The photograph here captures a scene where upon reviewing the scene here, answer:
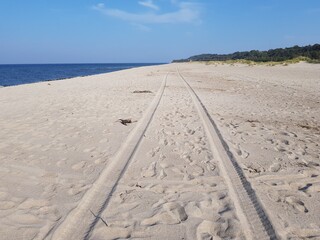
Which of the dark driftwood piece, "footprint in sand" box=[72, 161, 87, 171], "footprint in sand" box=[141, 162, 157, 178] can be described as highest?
"footprint in sand" box=[72, 161, 87, 171]

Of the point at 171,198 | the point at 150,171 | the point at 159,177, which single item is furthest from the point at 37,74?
the point at 171,198

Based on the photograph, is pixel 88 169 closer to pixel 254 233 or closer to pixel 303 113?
pixel 254 233

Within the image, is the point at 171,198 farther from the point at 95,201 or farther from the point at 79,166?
the point at 79,166

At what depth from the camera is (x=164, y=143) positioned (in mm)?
5887

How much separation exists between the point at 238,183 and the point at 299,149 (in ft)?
7.27

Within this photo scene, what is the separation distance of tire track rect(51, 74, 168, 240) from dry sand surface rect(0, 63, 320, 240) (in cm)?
1

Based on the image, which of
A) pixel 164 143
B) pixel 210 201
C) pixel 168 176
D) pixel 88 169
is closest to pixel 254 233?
pixel 210 201

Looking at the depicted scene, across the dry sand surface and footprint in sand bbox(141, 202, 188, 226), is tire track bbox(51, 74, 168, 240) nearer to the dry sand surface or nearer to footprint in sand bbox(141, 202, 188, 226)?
the dry sand surface

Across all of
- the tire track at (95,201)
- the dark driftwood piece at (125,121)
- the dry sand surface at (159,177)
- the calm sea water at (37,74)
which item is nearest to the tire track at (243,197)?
the dry sand surface at (159,177)

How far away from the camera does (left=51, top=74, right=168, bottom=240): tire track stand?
294 centimetres

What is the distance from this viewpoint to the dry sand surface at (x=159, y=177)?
305 cm

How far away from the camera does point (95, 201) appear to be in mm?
3525

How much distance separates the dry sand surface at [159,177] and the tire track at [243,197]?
11mm

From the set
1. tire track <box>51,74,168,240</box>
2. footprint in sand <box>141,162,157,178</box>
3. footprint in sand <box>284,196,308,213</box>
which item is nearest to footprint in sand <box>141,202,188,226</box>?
tire track <box>51,74,168,240</box>
